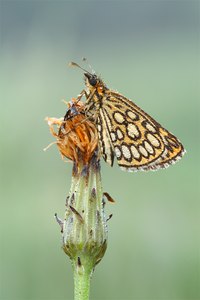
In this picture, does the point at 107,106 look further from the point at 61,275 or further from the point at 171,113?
the point at 171,113

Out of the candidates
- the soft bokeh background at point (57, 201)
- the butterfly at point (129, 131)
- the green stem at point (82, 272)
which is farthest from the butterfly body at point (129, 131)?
the soft bokeh background at point (57, 201)

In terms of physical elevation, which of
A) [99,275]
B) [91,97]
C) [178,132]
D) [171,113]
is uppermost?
[171,113]

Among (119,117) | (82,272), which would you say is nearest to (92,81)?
(119,117)

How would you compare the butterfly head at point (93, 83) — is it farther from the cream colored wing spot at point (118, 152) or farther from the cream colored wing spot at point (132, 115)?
the cream colored wing spot at point (118, 152)

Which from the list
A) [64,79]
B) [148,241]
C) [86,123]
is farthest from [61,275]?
[64,79]

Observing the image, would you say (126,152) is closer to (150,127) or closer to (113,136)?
(113,136)

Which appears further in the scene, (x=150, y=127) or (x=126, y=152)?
(x=150, y=127)
